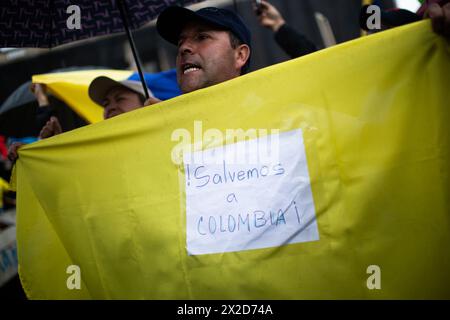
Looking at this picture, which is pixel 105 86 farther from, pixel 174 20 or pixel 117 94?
pixel 174 20

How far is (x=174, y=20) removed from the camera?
2408mm

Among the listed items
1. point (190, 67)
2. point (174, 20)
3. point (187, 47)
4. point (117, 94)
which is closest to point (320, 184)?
point (190, 67)

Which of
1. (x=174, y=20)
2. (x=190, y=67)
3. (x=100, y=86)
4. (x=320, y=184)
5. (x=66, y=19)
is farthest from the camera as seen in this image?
(x=100, y=86)

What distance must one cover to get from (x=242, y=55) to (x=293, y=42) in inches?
33.2

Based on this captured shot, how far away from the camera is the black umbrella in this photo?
2520 millimetres

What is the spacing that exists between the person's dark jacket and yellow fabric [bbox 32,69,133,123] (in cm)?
148

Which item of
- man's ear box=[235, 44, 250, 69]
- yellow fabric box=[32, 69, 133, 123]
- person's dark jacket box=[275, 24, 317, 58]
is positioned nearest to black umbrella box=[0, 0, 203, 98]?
man's ear box=[235, 44, 250, 69]

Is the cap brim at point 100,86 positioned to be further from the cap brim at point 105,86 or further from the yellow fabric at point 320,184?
the yellow fabric at point 320,184

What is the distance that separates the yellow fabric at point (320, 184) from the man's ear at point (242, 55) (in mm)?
625

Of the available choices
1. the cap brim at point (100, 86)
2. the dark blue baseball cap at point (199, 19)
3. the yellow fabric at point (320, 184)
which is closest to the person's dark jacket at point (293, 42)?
the dark blue baseball cap at point (199, 19)

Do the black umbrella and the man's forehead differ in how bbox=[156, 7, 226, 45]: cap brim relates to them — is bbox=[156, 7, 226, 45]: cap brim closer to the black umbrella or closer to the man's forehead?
the man's forehead

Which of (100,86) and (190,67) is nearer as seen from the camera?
(190,67)

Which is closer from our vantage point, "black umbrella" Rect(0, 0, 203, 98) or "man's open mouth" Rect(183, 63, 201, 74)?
"man's open mouth" Rect(183, 63, 201, 74)
